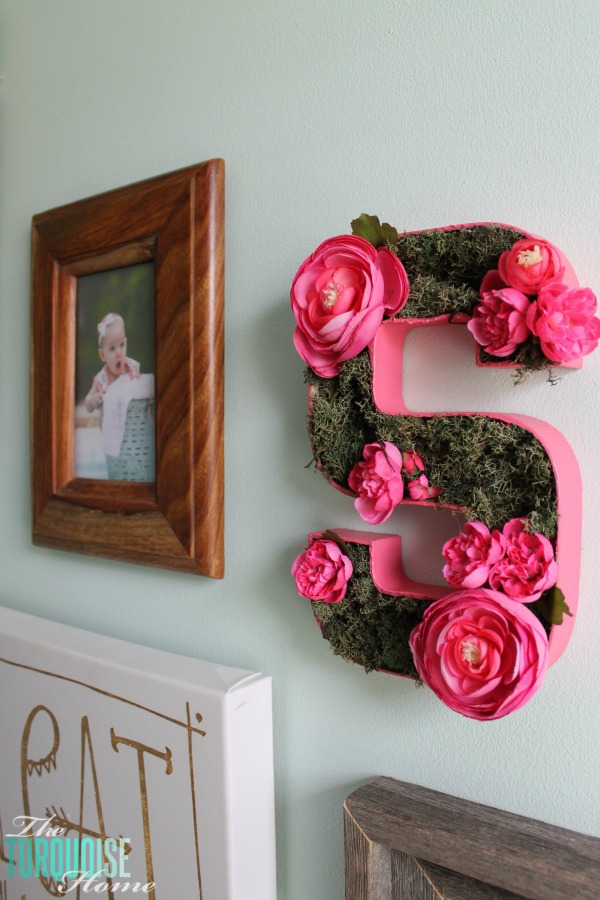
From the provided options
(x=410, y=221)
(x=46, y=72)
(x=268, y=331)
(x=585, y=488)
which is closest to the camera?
(x=585, y=488)

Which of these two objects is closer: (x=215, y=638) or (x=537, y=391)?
(x=537, y=391)

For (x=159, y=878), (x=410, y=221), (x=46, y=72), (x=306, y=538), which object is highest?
(x=46, y=72)

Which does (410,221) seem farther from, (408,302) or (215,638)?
(215,638)

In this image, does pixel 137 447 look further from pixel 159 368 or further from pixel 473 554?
pixel 473 554

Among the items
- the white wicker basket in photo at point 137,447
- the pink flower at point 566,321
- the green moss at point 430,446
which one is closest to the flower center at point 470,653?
the green moss at point 430,446

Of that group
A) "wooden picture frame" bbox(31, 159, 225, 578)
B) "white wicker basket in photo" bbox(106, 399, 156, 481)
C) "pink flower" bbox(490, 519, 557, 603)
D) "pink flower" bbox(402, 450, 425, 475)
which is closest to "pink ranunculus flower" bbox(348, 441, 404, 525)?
"pink flower" bbox(402, 450, 425, 475)

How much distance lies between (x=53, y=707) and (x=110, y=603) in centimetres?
16

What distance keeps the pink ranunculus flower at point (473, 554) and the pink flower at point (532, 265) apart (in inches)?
8.0

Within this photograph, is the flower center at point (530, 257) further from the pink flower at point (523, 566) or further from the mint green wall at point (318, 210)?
the pink flower at point (523, 566)

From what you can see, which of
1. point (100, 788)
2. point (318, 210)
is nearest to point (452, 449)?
point (318, 210)

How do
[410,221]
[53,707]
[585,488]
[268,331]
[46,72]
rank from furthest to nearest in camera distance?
[46,72] → [53,707] → [268,331] → [410,221] → [585,488]

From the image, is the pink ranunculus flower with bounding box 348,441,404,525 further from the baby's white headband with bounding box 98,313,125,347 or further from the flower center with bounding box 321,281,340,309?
the baby's white headband with bounding box 98,313,125,347

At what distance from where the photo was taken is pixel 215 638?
0.91 metres

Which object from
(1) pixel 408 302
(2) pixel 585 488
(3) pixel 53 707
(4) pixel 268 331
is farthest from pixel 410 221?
(3) pixel 53 707
